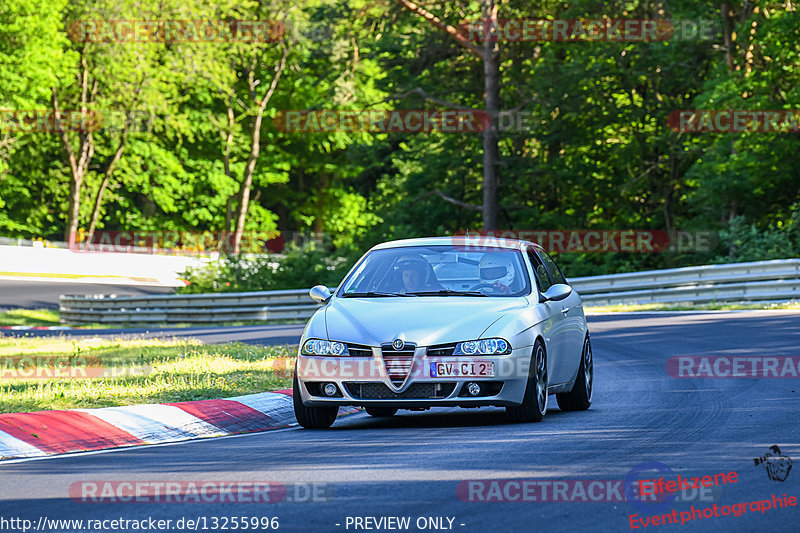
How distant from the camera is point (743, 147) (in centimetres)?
3106

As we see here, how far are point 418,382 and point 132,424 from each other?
7.83 ft

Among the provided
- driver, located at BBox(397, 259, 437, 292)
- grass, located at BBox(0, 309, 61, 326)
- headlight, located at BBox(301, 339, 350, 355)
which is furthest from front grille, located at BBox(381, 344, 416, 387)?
grass, located at BBox(0, 309, 61, 326)

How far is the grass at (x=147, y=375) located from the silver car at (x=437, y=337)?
7.13 feet

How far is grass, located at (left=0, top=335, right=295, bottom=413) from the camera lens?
11.7 meters

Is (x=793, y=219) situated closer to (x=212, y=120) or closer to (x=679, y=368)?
(x=679, y=368)

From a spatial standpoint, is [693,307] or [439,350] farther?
[693,307]

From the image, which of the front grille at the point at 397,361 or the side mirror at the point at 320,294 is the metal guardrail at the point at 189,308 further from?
the front grille at the point at 397,361

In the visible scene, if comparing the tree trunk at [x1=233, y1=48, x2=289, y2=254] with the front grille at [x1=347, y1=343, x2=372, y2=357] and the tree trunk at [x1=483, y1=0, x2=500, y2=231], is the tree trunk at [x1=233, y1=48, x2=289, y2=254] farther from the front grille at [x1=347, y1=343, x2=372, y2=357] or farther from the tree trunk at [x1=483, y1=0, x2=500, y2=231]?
the front grille at [x1=347, y1=343, x2=372, y2=357]

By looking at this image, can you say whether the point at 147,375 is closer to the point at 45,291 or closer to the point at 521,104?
the point at 521,104

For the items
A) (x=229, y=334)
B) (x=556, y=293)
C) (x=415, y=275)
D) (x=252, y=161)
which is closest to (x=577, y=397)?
(x=556, y=293)

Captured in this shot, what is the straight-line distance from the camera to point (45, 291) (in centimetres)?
4503

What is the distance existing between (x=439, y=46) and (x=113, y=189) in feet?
105

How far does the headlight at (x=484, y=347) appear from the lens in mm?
9766

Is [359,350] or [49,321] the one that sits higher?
[359,350]
